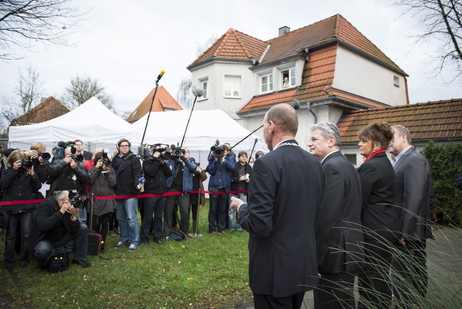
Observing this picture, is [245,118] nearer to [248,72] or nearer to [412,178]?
[248,72]

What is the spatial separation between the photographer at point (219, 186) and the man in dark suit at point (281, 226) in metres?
5.55

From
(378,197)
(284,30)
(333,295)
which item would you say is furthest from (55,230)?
(284,30)

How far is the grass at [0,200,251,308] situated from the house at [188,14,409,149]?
9.91 meters

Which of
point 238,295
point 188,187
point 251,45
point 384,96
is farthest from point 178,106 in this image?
point 238,295

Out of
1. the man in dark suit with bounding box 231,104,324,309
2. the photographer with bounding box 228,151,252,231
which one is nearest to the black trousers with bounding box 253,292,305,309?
the man in dark suit with bounding box 231,104,324,309

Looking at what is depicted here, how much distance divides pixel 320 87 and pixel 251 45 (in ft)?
21.5

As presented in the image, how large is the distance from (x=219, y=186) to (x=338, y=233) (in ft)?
17.5

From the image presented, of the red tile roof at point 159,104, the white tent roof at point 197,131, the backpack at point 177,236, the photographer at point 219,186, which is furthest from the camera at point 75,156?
the red tile roof at point 159,104

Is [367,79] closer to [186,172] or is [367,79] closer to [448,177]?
[448,177]

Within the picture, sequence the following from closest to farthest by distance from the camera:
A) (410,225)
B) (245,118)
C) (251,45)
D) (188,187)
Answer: (410,225) → (188,187) → (245,118) → (251,45)

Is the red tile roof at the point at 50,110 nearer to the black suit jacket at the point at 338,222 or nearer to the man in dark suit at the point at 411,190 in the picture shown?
the man in dark suit at the point at 411,190

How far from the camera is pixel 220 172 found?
25.6 feet

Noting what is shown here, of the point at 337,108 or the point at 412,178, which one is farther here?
the point at 337,108

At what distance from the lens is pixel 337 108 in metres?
14.1
